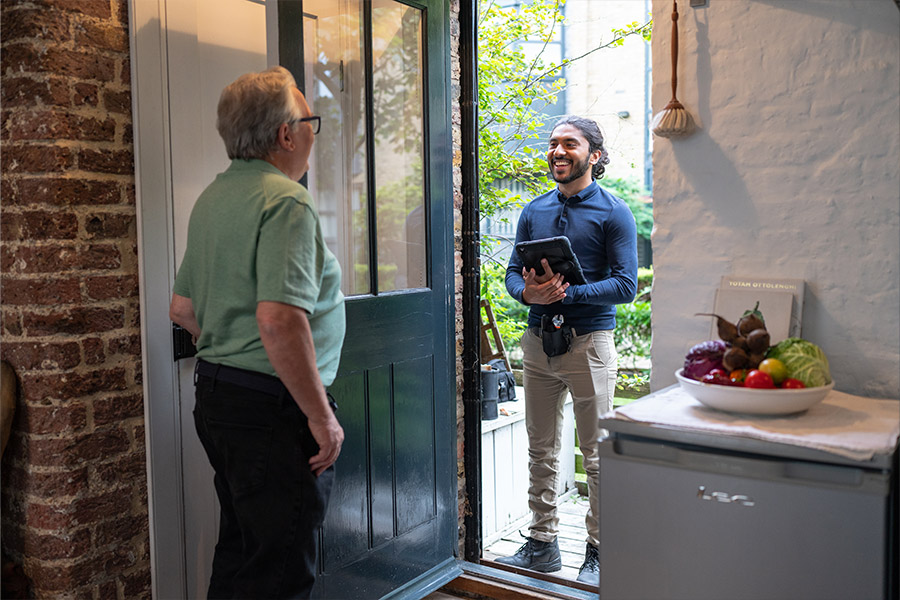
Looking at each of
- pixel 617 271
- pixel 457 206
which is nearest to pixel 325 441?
pixel 457 206

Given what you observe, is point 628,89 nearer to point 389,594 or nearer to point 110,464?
point 389,594

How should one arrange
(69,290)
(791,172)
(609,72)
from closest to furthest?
(69,290) → (791,172) → (609,72)

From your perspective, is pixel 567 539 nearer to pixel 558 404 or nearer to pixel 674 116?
pixel 558 404

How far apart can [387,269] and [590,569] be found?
1464mm

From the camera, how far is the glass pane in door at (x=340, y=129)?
95.6 inches

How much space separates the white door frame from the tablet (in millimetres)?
1243

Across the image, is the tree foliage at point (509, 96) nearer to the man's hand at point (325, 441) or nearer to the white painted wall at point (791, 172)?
the white painted wall at point (791, 172)

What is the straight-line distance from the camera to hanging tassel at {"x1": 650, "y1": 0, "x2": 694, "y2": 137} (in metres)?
2.17

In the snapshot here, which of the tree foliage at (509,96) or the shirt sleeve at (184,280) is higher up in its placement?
the tree foliage at (509,96)

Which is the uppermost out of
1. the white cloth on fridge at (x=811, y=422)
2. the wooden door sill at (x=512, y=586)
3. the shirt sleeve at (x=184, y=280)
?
the shirt sleeve at (x=184, y=280)

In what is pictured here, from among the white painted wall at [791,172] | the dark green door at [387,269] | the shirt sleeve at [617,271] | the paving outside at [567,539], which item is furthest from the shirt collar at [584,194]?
the paving outside at [567,539]

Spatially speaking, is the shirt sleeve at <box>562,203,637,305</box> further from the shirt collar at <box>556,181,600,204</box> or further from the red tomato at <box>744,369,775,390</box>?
the red tomato at <box>744,369,775,390</box>

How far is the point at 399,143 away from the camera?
9.04 ft

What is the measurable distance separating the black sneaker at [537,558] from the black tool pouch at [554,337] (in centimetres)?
83
